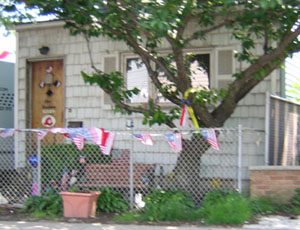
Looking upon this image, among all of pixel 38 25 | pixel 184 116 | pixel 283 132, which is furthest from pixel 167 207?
pixel 38 25

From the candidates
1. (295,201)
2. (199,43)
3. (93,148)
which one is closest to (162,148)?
(93,148)

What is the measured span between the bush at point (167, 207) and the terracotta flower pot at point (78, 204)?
0.87m

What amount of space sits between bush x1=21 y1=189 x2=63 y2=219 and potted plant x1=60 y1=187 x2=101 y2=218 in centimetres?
26

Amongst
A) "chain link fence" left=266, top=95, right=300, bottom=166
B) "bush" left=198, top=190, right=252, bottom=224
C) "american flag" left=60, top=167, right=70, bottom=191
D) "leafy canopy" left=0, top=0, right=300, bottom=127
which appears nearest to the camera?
"bush" left=198, top=190, right=252, bottom=224

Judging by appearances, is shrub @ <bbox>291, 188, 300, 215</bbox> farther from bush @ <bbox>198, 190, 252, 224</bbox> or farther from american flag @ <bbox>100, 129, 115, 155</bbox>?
american flag @ <bbox>100, 129, 115, 155</bbox>

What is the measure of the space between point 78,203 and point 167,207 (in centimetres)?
145

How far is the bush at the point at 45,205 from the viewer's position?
6328 millimetres

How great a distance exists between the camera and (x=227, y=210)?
578cm

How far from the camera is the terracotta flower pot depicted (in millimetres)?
6074

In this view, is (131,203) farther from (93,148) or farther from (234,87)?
(234,87)

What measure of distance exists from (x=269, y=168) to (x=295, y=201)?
674mm

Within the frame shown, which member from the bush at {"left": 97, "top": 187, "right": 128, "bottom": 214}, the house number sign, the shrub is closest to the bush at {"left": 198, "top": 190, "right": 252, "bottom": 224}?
the shrub

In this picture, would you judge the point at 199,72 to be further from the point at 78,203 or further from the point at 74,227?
the point at 74,227

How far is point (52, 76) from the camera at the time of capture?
32.2ft
